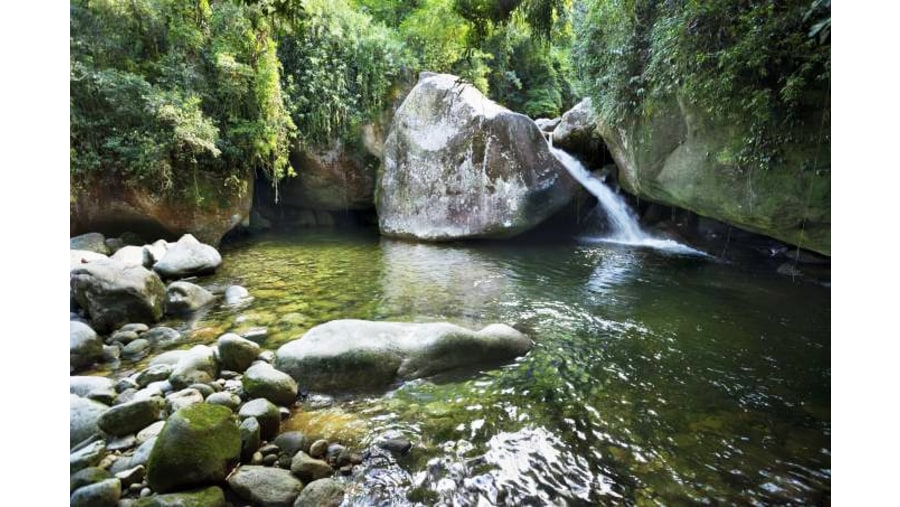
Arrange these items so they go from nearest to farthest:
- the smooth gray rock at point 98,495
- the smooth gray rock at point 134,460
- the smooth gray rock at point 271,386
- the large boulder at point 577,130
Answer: the smooth gray rock at point 98,495 → the smooth gray rock at point 134,460 → the smooth gray rock at point 271,386 → the large boulder at point 577,130

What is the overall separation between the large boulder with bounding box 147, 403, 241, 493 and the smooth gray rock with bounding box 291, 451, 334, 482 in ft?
1.35

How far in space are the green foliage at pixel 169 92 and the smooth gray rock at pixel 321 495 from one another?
8531 millimetres

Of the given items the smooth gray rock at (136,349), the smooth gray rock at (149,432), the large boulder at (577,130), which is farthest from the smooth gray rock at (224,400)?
the large boulder at (577,130)

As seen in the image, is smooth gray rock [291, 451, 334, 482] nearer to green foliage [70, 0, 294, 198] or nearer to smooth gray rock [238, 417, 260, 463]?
smooth gray rock [238, 417, 260, 463]

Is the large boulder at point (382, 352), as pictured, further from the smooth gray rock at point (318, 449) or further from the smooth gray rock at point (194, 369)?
the smooth gray rock at point (318, 449)

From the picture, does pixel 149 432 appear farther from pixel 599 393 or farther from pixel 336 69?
pixel 336 69

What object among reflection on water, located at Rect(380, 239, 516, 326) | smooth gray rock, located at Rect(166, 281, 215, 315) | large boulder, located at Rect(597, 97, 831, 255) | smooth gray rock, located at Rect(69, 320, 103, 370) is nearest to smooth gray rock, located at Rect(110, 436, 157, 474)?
smooth gray rock, located at Rect(69, 320, 103, 370)

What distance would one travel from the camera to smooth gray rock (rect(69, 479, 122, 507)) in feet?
7.93

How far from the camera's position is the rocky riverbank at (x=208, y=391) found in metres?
2.68

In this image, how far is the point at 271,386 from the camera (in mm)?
3916

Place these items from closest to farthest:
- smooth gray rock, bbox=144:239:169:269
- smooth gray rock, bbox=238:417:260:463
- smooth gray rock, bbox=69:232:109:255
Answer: smooth gray rock, bbox=238:417:260:463 < smooth gray rock, bbox=144:239:169:269 < smooth gray rock, bbox=69:232:109:255

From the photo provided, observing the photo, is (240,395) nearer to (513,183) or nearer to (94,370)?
(94,370)

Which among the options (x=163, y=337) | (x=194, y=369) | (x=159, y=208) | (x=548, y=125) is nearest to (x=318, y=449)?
(x=194, y=369)

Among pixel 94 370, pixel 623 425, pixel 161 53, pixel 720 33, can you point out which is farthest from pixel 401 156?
pixel 623 425
